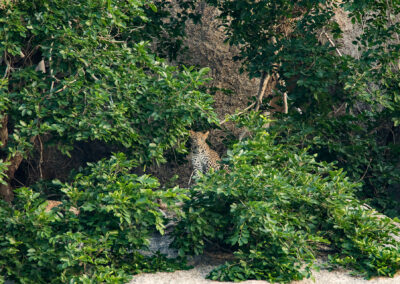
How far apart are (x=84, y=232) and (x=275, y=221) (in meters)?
1.92

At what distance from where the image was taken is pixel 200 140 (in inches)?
353

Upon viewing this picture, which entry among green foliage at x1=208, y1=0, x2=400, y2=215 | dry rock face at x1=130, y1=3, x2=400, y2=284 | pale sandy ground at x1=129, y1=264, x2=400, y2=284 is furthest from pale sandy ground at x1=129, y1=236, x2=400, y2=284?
dry rock face at x1=130, y1=3, x2=400, y2=284

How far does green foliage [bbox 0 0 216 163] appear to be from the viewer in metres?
6.04

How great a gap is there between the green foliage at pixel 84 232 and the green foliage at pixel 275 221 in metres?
0.54

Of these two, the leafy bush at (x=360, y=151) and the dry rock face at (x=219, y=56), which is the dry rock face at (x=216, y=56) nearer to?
the dry rock face at (x=219, y=56)

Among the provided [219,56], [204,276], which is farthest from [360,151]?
[204,276]

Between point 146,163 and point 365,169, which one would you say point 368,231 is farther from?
point 365,169

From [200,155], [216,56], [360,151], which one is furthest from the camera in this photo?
[216,56]

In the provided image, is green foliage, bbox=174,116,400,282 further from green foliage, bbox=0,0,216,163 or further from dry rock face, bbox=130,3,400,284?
dry rock face, bbox=130,3,400,284

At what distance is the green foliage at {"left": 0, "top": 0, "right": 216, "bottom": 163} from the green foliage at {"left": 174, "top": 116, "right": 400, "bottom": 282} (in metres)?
0.75

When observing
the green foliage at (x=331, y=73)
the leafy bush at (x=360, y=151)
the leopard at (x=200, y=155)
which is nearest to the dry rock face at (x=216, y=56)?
the green foliage at (x=331, y=73)

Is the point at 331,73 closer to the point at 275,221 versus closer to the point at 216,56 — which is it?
the point at 275,221

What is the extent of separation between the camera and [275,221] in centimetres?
588

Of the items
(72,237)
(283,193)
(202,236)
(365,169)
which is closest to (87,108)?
(72,237)
